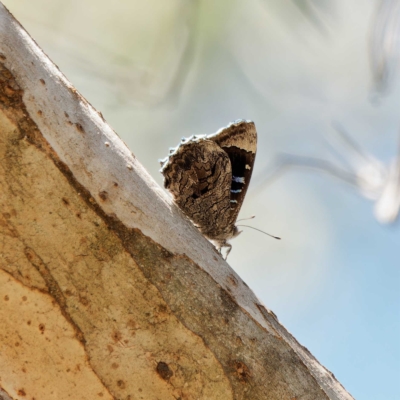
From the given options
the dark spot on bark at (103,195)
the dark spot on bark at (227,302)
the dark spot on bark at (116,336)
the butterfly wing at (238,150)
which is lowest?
the dark spot on bark at (116,336)

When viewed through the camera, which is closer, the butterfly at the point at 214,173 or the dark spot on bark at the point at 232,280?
the dark spot on bark at the point at 232,280

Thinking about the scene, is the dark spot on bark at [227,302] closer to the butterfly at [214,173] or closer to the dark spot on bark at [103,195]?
the dark spot on bark at [103,195]

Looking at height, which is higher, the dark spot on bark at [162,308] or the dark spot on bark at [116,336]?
the dark spot on bark at [162,308]

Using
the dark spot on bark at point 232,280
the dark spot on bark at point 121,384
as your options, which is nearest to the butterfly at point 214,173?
the dark spot on bark at point 232,280

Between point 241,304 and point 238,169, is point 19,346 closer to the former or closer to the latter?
point 241,304

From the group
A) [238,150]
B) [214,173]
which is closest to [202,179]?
[214,173]

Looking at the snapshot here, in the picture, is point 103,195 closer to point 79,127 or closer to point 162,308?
point 79,127

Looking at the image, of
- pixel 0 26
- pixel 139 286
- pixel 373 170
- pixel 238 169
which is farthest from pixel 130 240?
pixel 373 170
